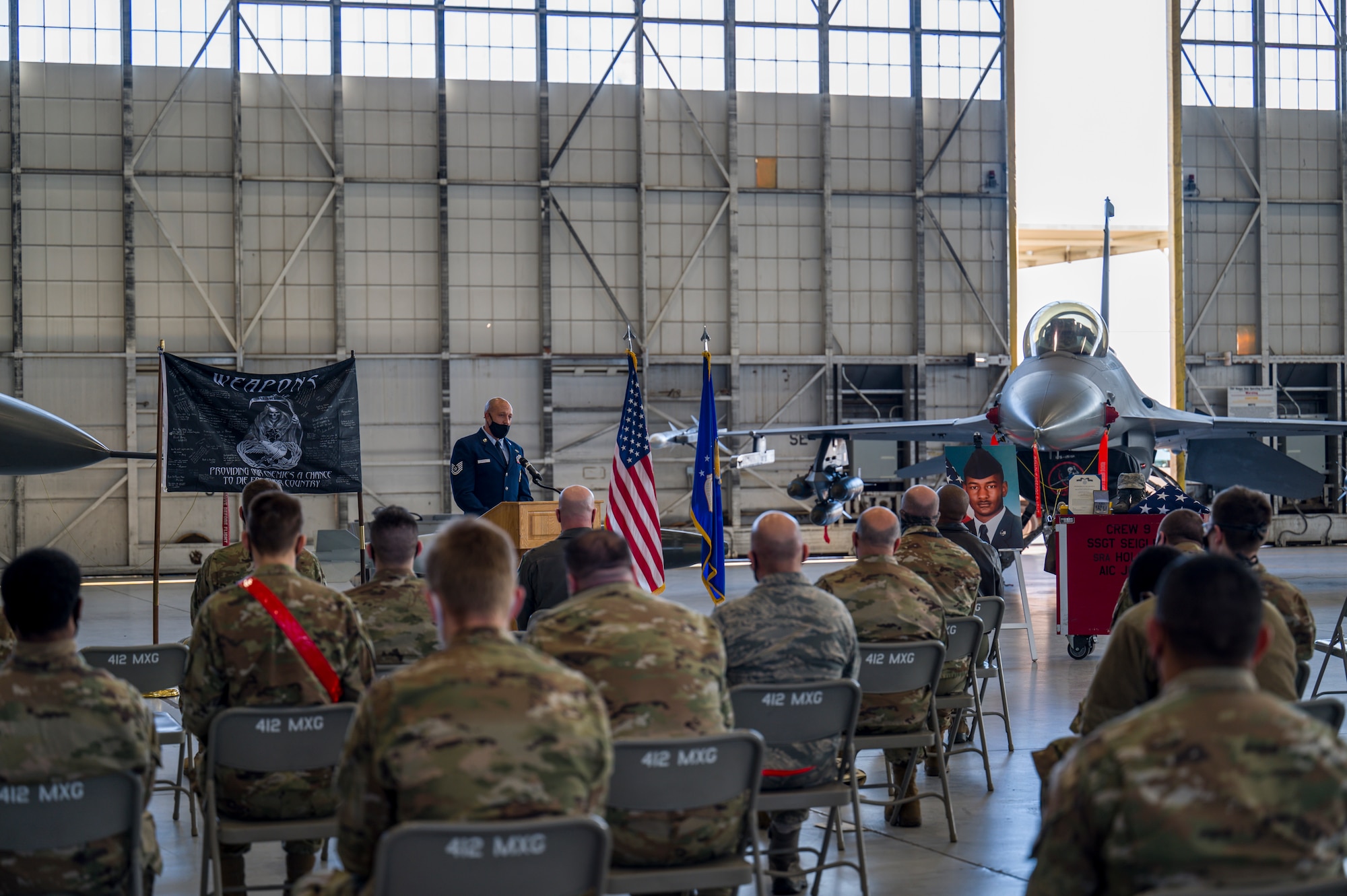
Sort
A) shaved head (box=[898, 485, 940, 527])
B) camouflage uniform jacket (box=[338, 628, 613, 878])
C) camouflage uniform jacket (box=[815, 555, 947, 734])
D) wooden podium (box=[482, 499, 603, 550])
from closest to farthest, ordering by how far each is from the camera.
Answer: camouflage uniform jacket (box=[338, 628, 613, 878]), camouflage uniform jacket (box=[815, 555, 947, 734]), shaved head (box=[898, 485, 940, 527]), wooden podium (box=[482, 499, 603, 550])

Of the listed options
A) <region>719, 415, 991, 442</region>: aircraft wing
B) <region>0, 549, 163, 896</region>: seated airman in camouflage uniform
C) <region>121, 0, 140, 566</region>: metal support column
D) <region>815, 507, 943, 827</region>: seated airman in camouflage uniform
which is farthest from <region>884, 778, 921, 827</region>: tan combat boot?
<region>121, 0, 140, 566</region>: metal support column

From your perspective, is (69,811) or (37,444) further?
(37,444)

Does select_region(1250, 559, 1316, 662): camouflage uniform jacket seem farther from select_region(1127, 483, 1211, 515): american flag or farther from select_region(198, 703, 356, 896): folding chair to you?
select_region(1127, 483, 1211, 515): american flag

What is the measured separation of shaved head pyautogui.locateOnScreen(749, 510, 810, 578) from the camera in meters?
4.41

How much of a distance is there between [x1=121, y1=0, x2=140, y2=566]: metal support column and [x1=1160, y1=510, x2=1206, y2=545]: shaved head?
1736cm

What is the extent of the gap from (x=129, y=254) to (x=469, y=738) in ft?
62.5

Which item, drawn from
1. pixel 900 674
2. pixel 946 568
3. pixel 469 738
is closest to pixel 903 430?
pixel 946 568

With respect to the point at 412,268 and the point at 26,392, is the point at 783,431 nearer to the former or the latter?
the point at 412,268

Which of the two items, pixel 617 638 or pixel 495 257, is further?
pixel 495 257

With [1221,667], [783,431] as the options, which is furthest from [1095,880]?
[783,431]

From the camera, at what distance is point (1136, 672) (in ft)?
11.3

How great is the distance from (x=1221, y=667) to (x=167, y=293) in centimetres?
1973

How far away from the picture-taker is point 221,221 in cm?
1981

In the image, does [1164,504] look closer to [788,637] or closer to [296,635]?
[788,637]
